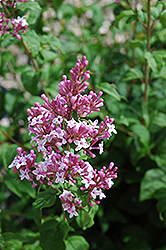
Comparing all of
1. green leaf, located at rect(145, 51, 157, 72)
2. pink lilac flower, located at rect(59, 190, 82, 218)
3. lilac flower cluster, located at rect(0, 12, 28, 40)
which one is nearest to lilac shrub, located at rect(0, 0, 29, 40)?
lilac flower cluster, located at rect(0, 12, 28, 40)

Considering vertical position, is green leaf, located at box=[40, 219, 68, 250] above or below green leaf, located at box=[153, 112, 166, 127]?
above

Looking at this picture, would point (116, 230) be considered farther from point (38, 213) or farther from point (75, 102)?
point (75, 102)

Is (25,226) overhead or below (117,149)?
below

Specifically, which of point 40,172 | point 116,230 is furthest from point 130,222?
point 40,172

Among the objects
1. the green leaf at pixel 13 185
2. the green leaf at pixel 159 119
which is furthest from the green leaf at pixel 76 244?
the green leaf at pixel 159 119

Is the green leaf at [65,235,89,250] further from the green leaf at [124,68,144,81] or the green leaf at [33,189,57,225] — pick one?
the green leaf at [124,68,144,81]

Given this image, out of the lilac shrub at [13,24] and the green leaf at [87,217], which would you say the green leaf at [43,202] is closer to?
the green leaf at [87,217]
